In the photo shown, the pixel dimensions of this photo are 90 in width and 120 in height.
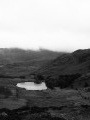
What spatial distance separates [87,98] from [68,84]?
144 ft

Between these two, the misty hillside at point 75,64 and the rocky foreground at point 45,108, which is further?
the misty hillside at point 75,64

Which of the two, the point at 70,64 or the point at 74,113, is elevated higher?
the point at 70,64

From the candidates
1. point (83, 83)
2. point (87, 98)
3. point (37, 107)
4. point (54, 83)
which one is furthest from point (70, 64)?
point (37, 107)

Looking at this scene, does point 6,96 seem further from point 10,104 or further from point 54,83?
point 54,83

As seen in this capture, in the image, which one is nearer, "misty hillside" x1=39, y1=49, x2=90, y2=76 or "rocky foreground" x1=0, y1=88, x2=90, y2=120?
"rocky foreground" x1=0, y1=88, x2=90, y2=120

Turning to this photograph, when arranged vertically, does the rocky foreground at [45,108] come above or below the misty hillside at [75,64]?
below

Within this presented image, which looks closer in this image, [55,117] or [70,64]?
[55,117]

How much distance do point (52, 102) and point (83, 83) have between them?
3926 centimetres

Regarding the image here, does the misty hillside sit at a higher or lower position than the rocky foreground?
higher

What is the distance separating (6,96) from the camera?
5591cm

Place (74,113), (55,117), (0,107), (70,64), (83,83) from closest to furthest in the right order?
(55,117) → (74,113) → (0,107) → (83,83) → (70,64)

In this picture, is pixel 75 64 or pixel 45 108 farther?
pixel 75 64

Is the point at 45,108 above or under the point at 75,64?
under

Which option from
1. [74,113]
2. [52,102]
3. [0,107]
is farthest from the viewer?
[52,102]
